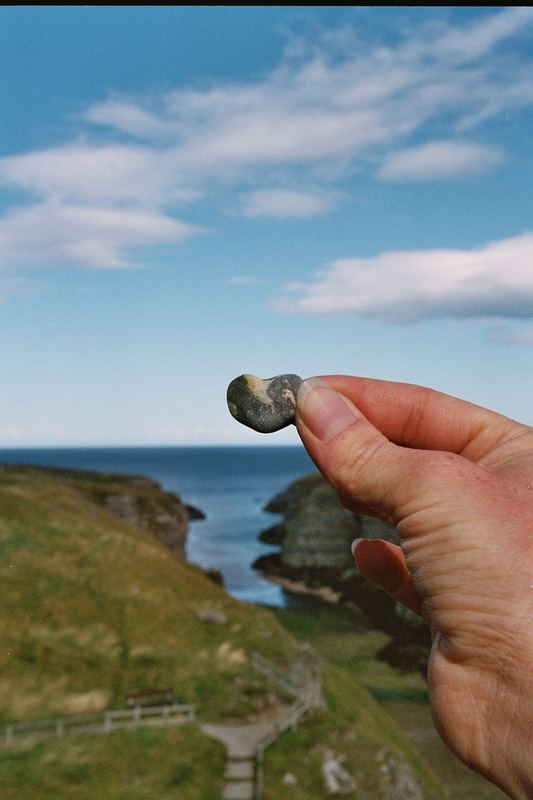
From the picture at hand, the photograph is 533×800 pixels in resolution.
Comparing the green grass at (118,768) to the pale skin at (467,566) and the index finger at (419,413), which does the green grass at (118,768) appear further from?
the pale skin at (467,566)

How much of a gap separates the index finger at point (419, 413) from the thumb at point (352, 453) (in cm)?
73

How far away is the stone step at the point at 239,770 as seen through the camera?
2134 cm

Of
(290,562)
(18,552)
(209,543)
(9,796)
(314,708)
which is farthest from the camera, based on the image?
(209,543)

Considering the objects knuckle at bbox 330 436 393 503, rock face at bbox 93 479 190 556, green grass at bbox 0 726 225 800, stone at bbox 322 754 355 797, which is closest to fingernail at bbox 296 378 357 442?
knuckle at bbox 330 436 393 503

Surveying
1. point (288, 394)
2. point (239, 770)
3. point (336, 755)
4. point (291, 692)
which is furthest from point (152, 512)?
point (288, 394)

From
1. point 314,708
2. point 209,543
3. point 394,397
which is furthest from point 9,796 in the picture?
point 209,543

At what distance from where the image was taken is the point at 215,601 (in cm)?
3494

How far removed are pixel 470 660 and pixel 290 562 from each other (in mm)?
79002

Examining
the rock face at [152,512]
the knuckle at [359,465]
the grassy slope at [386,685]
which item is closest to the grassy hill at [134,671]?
the grassy slope at [386,685]

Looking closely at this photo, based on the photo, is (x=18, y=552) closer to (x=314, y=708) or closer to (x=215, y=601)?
(x=215, y=601)

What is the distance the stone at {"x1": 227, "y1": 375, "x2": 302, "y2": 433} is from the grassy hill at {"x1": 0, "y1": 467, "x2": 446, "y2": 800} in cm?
1684

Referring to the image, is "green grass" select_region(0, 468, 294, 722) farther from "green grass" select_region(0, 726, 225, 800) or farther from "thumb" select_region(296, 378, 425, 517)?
"thumb" select_region(296, 378, 425, 517)

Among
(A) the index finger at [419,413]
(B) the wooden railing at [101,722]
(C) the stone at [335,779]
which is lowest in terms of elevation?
(C) the stone at [335,779]

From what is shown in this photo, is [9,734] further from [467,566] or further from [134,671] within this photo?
[467,566]
